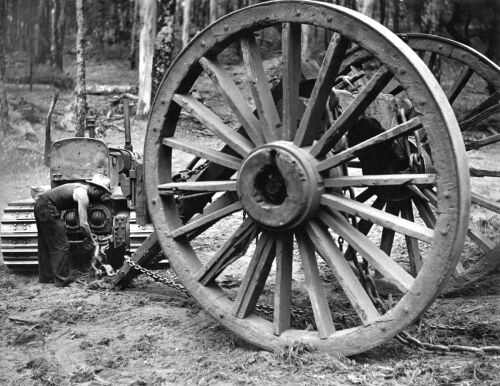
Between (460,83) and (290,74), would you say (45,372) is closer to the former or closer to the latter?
(290,74)

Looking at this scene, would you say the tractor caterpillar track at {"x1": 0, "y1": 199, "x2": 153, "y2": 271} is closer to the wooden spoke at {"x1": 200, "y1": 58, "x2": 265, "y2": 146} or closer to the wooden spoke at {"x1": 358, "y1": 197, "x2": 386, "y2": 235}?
the wooden spoke at {"x1": 358, "y1": 197, "x2": 386, "y2": 235}

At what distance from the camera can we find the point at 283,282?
5.07m

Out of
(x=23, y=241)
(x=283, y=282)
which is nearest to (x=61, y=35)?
(x=23, y=241)

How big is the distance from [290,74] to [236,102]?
0.56 m

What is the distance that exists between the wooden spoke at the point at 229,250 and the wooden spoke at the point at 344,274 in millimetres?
515

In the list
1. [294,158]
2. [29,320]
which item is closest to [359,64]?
[294,158]

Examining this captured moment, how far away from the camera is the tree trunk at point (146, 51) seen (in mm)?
20750

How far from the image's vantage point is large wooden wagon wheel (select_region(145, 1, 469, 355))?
4.25 metres

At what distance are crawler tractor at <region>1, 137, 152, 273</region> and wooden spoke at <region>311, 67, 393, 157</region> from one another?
11.2ft

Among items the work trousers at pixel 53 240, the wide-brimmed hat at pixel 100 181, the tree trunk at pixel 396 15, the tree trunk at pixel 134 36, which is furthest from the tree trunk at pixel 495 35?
the work trousers at pixel 53 240

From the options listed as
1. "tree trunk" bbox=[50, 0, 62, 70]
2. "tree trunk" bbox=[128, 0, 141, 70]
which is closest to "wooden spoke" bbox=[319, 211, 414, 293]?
"tree trunk" bbox=[50, 0, 62, 70]

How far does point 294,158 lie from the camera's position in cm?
474

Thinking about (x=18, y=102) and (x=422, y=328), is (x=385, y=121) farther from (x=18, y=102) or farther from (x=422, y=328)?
(x=18, y=102)

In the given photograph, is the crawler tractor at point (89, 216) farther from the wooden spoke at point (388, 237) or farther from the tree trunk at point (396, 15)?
the tree trunk at point (396, 15)
